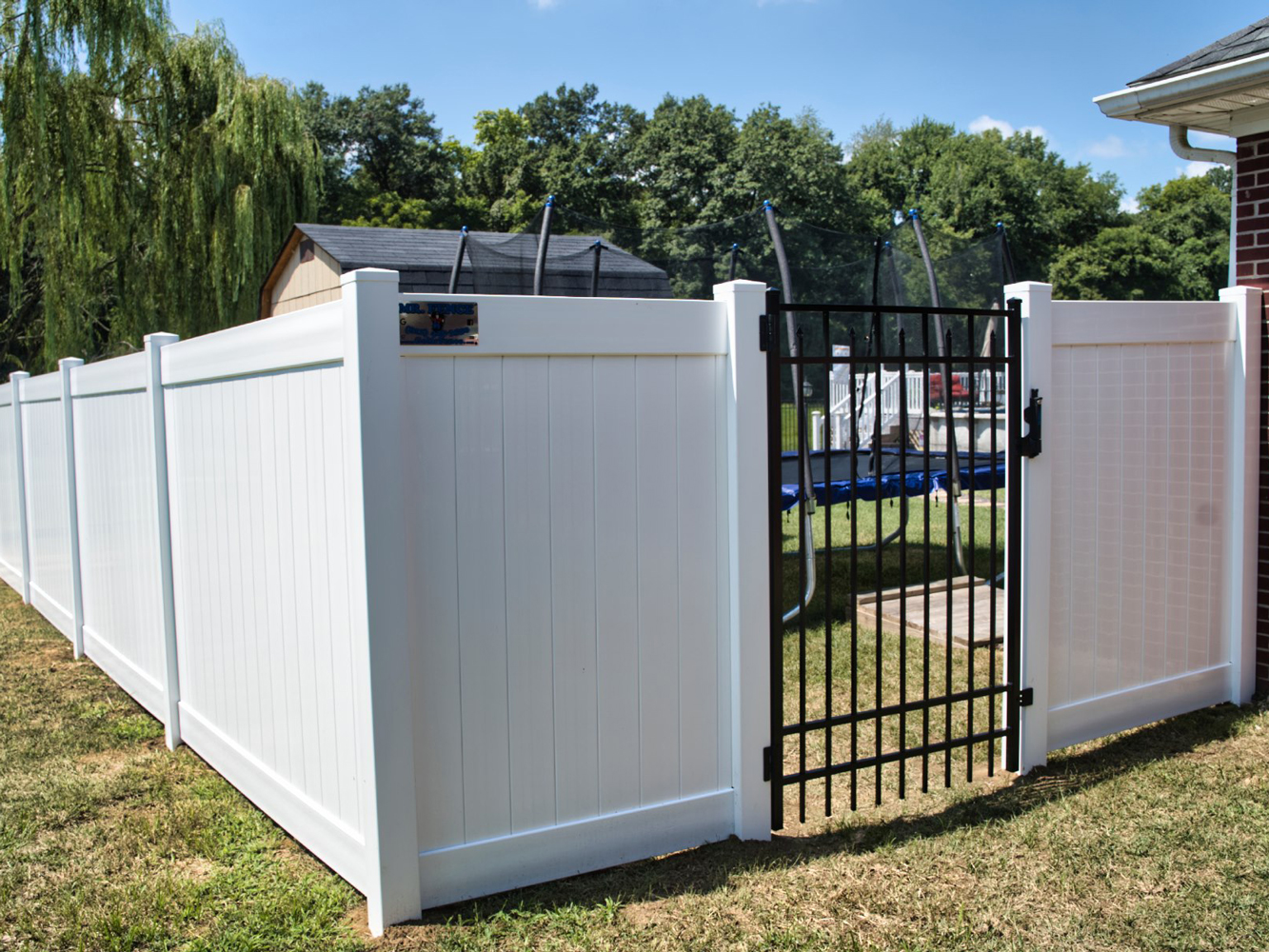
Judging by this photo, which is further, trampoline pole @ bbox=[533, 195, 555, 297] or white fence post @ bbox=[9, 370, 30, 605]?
trampoline pole @ bbox=[533, 195, 555, 297]

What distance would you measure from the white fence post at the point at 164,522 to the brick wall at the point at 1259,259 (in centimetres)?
461

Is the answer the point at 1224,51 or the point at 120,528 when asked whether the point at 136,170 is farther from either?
the point at 1224,51

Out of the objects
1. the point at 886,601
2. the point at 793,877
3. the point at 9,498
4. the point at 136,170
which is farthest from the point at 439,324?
the point at 136,170

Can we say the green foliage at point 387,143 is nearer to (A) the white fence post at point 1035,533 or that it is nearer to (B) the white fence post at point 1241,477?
(B) the white fence post at point 1241,477

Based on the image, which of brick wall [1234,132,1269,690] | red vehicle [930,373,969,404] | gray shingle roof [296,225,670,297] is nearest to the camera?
brick wall [1234,132,1269,690]

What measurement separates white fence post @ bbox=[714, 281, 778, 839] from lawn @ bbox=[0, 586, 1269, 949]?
289 mm

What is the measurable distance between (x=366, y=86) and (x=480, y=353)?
53.2 metres

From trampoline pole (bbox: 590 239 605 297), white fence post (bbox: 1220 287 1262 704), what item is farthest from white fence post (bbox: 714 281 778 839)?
trampoline pole (bbox: 590 239 605 297)

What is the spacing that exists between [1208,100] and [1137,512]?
189 centimetres

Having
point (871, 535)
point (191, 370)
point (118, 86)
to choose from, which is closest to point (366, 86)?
point (118, 86)

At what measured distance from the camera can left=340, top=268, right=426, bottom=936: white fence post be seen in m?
2.47

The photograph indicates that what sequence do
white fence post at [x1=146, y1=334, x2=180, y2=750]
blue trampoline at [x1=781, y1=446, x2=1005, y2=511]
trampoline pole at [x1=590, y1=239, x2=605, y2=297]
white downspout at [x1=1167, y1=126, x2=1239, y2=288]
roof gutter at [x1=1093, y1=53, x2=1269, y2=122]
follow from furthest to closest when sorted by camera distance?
trampoline pole at [x1=590, y1=239, x2=605, y2=297], blue trampoline at [x1=781, y1=446, x2=1005, y2=511], white downspout at [x1=1167, y1=126, x2=1239, y2=288], white fence post at [x1=146, y1=334, x2=180, y2=750], roof gutter at [x1=1093, y1=53, x2=1269, y2=122]

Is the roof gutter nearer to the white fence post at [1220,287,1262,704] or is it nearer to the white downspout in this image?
the white downspout

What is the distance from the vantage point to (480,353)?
2.65m
